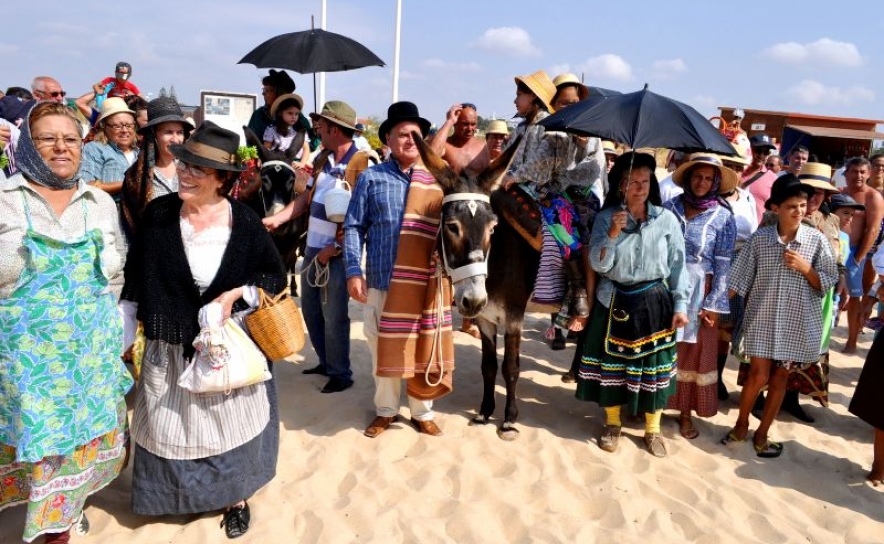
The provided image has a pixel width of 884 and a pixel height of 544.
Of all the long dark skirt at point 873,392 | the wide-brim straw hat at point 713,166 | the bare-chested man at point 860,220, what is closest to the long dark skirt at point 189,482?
the wide-brim straw hat at point 713,166

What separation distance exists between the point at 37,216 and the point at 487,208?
2.37m

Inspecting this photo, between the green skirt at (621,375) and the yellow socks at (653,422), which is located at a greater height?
the green skirt at (621,375)

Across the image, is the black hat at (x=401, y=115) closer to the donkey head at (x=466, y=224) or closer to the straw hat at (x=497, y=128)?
the donkey head at (x=466, y=224)

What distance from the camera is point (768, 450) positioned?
14.5 feet

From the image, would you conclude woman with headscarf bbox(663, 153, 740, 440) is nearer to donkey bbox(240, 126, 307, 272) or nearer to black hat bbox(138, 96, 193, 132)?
donkey bbox(240, 126, 307, 272)

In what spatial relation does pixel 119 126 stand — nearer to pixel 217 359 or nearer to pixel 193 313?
pixel 193 313

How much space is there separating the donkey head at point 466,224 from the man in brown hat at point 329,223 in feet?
3.63

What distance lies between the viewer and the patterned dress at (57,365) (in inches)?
103

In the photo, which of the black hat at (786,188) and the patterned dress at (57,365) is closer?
the patterned dress at (57,365)

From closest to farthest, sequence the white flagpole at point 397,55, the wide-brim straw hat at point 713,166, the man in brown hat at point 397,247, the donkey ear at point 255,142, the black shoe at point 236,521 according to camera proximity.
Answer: the black shoe at point 236,521 < the man in brown hat at point 397,247 < the wide-brim straw hat at point 713,166 < the donkey ear at point 255,142 < the white flagpole at point 397,55

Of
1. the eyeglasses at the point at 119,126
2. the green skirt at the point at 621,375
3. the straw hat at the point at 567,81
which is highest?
the straw hat at the point at 567,81

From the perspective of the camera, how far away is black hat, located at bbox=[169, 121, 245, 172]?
2.83 meters

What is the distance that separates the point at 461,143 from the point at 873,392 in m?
3.76

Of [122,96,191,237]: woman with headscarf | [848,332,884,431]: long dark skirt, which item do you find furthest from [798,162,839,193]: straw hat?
[122,96,191,237]: woman with headscarf
